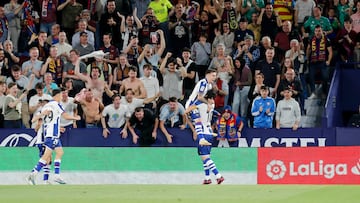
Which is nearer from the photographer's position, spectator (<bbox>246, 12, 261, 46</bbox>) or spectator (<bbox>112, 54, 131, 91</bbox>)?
spectator (<bbox>112, 54, 131, 91</bbox>)

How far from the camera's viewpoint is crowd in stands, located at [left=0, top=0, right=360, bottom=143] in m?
25.8

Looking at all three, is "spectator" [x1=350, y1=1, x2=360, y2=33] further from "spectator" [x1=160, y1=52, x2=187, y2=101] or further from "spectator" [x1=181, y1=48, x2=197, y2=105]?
"spectator" [x1=160, y1=52, x2=187, y2=101]

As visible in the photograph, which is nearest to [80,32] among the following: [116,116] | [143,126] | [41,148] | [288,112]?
[116,116]

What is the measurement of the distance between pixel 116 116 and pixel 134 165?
1.53m

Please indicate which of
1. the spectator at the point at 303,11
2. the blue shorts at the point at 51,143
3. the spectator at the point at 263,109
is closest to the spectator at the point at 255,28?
the spectator at the point at 303,11

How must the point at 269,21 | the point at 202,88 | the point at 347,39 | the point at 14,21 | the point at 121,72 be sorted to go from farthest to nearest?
1. the point at 14,21
2. the point at 269,21
3. the point at 347,39
4. the point at 121,72
5. the point at 202,88

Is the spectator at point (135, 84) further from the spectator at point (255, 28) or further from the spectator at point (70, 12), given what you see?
the spectator at point (255, 28)

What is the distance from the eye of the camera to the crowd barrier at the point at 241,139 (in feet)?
81.5

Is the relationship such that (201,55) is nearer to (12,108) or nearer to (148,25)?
(148,25)

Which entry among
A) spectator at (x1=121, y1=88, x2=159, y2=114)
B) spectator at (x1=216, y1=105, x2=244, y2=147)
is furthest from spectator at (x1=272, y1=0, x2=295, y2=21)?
spectator at (x1=121, y1=88, x2=159, y2=114)

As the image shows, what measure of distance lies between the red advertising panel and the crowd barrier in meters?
1.12

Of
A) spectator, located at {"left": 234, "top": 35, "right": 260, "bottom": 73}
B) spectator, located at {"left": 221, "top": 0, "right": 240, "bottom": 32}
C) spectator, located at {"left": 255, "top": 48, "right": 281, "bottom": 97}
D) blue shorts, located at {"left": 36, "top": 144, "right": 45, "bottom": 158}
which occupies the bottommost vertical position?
blue shorts, located at {"left": 36, "top": 144, "right": 45, "bottom": 158}

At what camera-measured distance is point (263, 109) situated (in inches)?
982

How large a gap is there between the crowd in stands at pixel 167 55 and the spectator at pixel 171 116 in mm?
31
